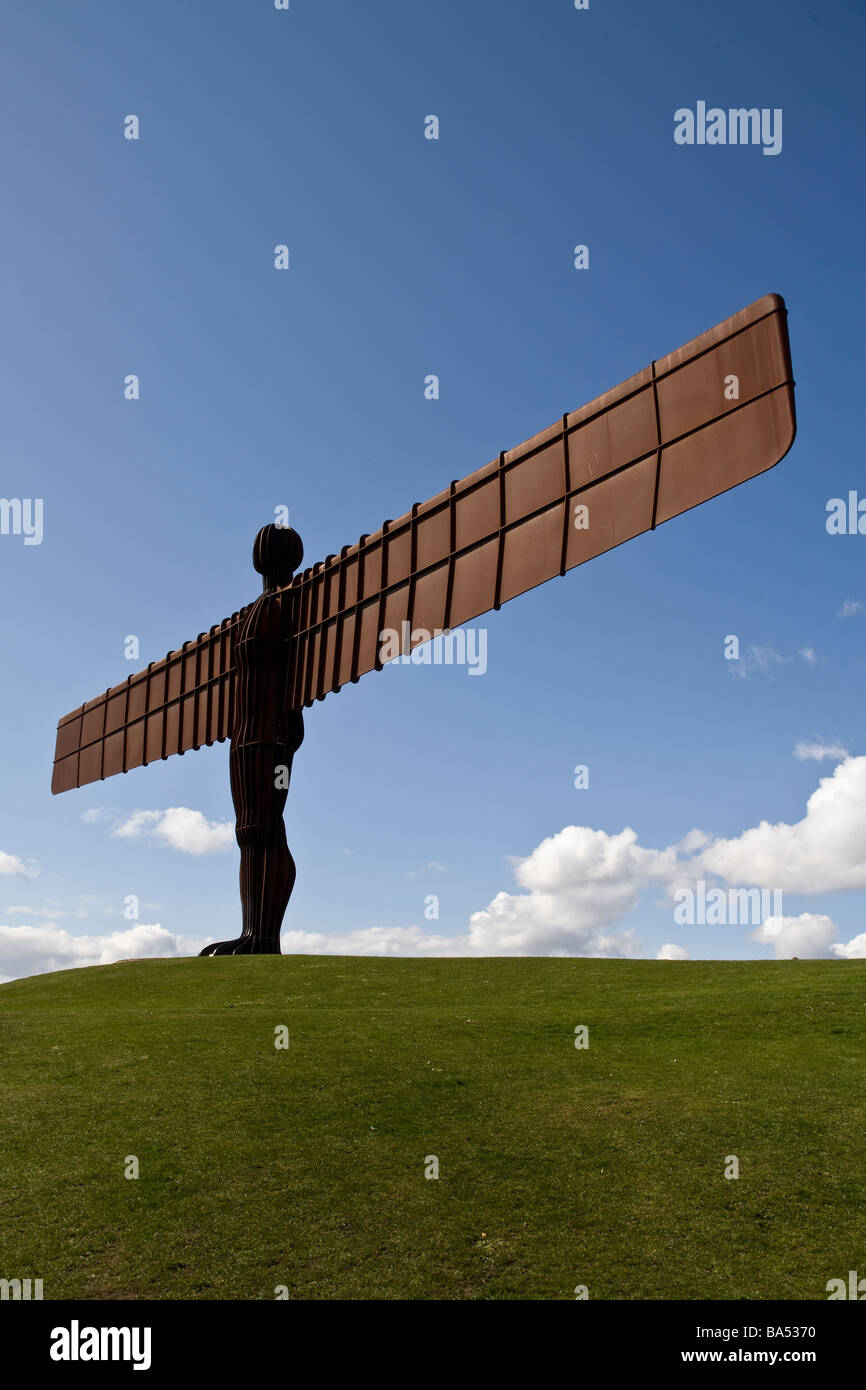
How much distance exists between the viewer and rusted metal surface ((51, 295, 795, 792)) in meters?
12.9

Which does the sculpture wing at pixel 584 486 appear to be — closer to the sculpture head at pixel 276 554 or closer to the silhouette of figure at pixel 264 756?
the silhouette of figure at pixel 264 756

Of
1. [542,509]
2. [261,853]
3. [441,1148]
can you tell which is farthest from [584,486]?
[261,853]

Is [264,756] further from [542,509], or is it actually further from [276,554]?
[542,509]

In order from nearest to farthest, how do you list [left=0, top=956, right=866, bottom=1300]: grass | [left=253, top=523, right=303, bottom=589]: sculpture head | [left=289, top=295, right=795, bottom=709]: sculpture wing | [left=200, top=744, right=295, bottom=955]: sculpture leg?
[left=0, top=956, right=866, bottom=1300]: grass
[left=289, top=295, right=795, bottom=709]: sculpture wing
[left=200, top=744, right=295, bottom=955]: sculpture leg
[left=253, top=523, right=303, bottom=589]: sculpture head

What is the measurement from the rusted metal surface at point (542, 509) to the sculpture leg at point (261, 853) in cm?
146

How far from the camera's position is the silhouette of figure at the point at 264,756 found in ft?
71.7

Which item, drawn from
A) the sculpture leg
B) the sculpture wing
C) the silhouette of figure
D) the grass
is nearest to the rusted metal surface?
the sculpture wing

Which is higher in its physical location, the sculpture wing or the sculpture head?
the sculpture head

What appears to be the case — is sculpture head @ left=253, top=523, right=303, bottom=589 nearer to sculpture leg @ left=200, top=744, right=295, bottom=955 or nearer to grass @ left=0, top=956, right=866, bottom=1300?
sculpture leg @ left=200, top=744, right=295, bottom=955

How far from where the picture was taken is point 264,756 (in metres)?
22.5

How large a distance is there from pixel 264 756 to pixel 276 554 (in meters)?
5.13

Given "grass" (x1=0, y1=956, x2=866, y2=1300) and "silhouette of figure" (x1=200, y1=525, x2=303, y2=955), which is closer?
"grass" (x1=0, y1=956, x2=866, y2=1300)
